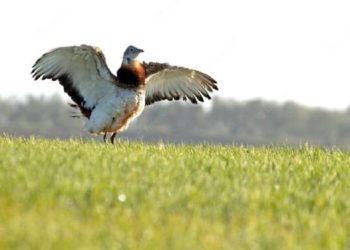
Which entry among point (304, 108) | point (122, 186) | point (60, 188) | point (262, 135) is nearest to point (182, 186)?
point (122, 186)

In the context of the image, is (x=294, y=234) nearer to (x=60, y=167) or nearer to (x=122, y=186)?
(x=122, y=186)

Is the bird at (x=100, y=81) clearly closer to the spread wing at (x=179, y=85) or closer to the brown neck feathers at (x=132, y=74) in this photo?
the brown neck feathers at (x=132, y=74)

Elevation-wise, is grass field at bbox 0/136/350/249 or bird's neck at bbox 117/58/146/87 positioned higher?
bird's neck at bbox 117/58/146/87

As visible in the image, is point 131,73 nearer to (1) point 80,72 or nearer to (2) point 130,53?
(2) point 130,53

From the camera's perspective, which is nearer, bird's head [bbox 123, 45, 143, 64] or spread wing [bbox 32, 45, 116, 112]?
spread wing [bbox 32, 45, 116, 112]

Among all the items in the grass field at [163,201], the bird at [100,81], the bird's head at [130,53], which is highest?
the bird's head at [130,53]

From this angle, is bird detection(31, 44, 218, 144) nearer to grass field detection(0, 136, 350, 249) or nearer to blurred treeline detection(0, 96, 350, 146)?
grass field detection(0, 136, 350, 249)

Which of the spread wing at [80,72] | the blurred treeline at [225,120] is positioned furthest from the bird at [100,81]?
the blurred treeline at [225,120]

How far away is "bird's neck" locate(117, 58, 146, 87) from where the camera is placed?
1597cm

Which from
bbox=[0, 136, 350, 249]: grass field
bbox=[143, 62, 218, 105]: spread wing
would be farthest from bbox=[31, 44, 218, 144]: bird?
bbox=[0, 136, 350, 249]: grass field

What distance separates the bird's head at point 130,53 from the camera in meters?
16.2

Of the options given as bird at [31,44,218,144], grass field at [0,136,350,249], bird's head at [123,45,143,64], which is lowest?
grass field at [0,136,350,249]

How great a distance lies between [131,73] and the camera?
1602 centimetres

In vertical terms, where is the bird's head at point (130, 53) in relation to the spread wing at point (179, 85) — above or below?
above
